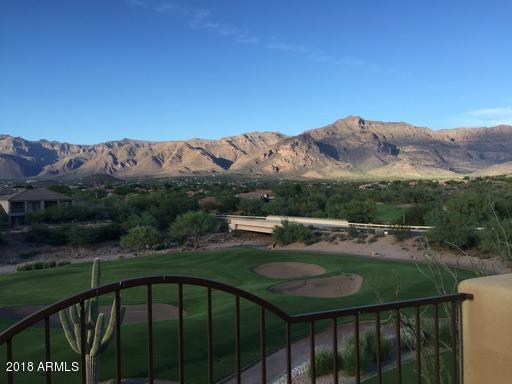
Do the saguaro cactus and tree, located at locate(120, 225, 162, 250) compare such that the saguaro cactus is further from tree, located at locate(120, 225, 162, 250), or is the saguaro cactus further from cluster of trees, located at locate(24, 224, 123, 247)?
cluster of trees, located at locate(24, 224, 123, 247)

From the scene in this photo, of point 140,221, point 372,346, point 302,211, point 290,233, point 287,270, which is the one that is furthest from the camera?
point 302,211

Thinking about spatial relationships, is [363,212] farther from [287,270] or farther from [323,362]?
[323,362]

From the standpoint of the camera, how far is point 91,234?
52.3 meters

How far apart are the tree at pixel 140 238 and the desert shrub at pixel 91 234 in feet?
12.5

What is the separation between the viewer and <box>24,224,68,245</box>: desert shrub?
172 ft

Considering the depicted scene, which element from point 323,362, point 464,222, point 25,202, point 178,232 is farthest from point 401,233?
point 25,202

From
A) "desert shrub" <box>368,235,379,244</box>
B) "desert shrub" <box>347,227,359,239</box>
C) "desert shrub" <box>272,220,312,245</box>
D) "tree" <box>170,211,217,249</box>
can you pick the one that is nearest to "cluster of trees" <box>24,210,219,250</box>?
"tree" <box>170,211,217,249</box>

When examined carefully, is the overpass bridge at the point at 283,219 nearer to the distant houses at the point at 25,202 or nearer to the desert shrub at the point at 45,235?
the desert shrub at the point at 45,235

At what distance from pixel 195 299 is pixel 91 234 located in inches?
1219

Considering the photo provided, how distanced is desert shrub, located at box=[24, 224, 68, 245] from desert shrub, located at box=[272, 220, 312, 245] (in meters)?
21.4

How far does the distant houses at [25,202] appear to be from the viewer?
63.6 metres

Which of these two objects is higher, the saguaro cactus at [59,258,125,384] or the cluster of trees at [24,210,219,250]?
the saguaro cactus at [59,258,125,384]

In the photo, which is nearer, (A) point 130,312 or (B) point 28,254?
(A) point 130,312

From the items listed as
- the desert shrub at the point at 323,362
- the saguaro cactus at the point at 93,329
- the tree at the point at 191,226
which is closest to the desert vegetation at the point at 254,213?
the tree at the point at 191,226
